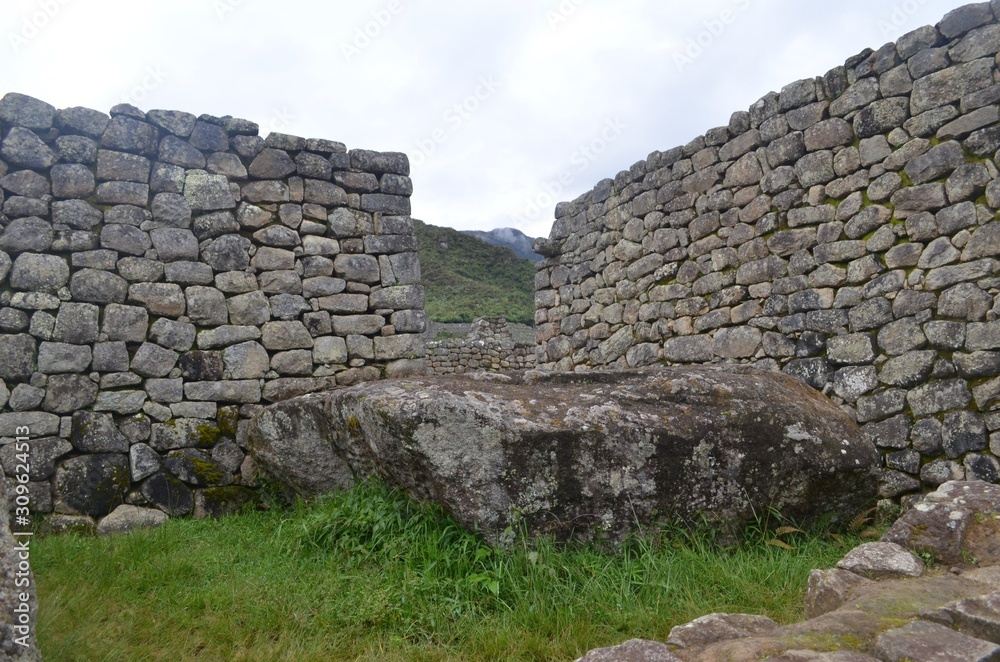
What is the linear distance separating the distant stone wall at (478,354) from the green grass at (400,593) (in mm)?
12860

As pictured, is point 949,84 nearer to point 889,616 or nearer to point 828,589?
point 828,589

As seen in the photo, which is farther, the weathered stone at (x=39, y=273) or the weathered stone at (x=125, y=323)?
the weathered stone at (x=125, y=323)

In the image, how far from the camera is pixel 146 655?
2762mm

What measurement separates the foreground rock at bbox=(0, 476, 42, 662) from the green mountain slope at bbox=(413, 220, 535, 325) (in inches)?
926

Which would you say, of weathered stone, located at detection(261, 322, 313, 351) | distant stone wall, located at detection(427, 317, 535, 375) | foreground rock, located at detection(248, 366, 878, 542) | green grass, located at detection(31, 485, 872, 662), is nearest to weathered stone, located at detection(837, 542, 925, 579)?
green grass, located at detection(31, 485, 872, 662)

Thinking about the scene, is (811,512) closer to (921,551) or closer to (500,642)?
(921,551)

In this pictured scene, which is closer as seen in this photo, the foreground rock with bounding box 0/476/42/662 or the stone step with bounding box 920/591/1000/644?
the stone step with bounding box 920/591/1000/644

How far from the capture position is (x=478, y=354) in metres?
16.7

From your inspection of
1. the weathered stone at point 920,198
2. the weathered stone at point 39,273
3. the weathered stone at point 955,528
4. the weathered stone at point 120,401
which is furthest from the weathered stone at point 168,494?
the weathered stone at point 920,198

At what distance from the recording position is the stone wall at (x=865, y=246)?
4.16 m

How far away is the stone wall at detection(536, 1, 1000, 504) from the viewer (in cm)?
416

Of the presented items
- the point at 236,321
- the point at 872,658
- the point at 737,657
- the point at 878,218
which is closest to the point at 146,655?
the point at 737,657

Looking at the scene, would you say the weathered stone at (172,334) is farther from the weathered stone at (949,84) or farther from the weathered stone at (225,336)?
the weathered stone at (949,84)

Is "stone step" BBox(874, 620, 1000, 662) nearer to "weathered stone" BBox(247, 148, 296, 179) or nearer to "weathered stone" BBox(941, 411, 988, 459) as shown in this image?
"weathered stone" BBox(941, 411, 988, 459)
